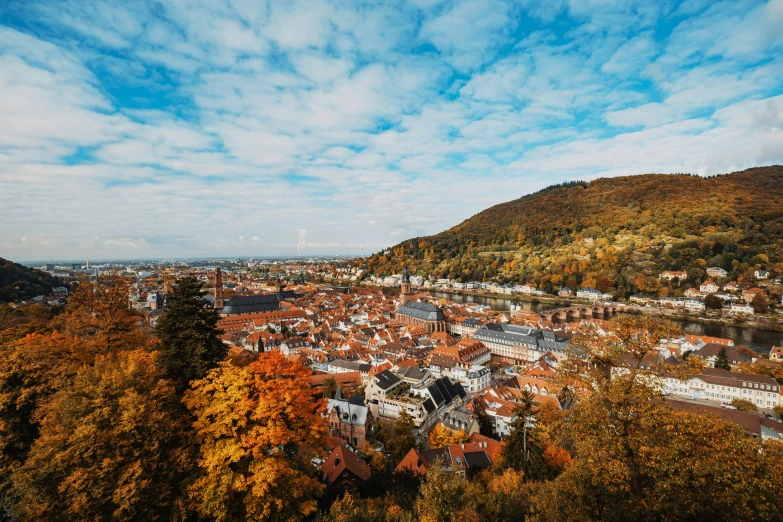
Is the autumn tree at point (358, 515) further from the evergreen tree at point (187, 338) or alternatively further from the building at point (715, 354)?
the building at point (715, 354)

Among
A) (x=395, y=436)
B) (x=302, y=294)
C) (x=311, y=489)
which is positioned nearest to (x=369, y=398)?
(x=395, y=436)

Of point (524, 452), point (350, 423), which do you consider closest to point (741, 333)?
point (524, 452)

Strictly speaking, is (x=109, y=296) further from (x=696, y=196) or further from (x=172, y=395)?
(x=696, y=196)

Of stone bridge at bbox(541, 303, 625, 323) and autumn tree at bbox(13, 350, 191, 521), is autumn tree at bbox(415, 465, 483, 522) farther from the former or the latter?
stone bridge at bbox(541, 303, 625, 323)

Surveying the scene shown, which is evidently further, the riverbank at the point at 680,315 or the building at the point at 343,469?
the riverbank at the point at 680,315

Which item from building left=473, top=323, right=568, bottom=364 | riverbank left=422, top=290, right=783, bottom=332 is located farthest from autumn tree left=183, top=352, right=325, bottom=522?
riverbank left=422, top=290, right=783, bottom=332

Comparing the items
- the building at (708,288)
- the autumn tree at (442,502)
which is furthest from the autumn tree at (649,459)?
the building at (708,288)
